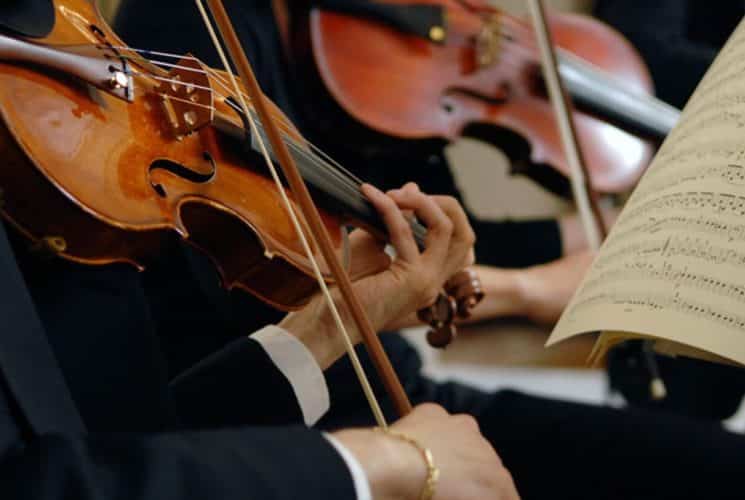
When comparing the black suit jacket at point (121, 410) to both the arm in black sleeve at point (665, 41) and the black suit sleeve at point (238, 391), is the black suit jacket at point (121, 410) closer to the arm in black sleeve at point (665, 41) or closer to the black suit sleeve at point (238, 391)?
the black suit sleeve at point (238, 391)

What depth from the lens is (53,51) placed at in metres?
0.57

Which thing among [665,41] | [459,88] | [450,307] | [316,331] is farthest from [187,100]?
[665,41]

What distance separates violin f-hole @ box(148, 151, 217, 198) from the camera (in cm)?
60

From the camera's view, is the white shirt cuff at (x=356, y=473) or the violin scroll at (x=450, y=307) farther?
the violin scroll at (x=450, y=307)

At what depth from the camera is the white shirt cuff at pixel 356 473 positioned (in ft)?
1.60

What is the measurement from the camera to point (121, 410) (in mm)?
646

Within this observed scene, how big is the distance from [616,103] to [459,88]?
0.20 meters

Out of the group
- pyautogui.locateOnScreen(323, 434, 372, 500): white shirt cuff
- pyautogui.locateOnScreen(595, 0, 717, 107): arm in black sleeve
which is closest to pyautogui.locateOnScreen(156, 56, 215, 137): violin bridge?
pyautogui.locateOnScreen(323, 434, 372, 500): white shirt cuff

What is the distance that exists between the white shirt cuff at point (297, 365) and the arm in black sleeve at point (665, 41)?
955 millimetres

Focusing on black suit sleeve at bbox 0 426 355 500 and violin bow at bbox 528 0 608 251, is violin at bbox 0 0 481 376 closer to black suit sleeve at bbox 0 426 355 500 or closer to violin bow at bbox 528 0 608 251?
black suit sleeve at bbox 0 426 355 500

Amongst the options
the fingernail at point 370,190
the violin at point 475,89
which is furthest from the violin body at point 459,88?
the fingernail at point 370,190

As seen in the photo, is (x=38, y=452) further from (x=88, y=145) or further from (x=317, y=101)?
(x=317, y=101)

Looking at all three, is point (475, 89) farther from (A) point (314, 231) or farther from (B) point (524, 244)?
(A) point (314, 231)

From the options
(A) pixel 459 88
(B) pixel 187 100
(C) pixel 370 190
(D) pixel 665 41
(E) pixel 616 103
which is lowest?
(D) pixel 665 41
